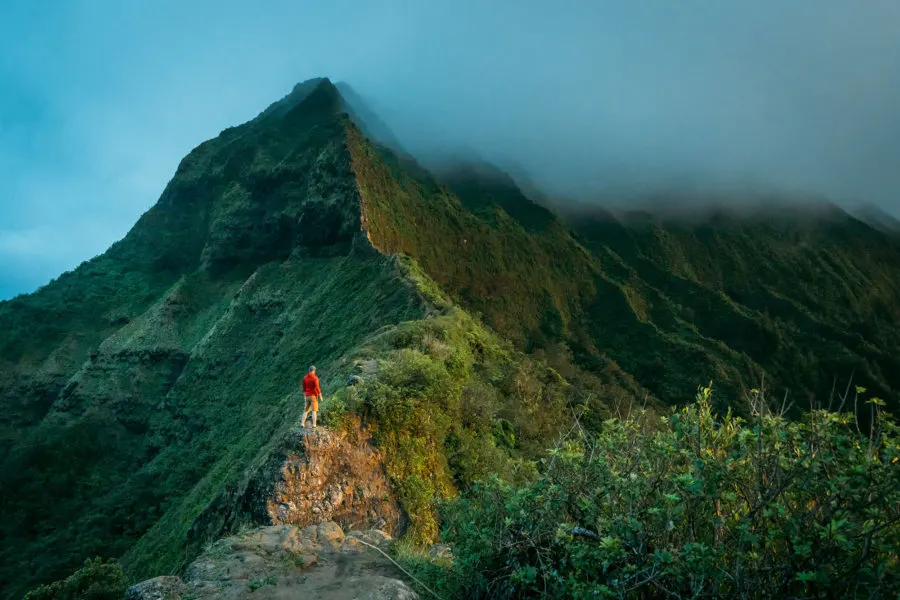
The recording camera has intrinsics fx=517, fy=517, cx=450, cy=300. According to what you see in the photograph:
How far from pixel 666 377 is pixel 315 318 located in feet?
127

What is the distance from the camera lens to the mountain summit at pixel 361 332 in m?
15.1

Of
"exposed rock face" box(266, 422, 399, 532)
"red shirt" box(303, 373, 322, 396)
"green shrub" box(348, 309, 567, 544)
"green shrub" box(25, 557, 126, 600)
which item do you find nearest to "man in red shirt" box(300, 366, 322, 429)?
"red shirt" box(303, 373, 322, 396)

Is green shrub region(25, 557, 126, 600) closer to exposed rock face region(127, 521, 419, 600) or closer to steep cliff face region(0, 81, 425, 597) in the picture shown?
steep cliff face region(0, 81, 425, 597)

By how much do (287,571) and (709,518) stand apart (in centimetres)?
563

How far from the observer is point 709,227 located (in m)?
87.1

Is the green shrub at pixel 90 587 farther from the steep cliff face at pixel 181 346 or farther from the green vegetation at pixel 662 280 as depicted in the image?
the green vegetation at pixel 662 280

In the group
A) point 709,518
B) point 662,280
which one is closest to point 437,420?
point 709,518

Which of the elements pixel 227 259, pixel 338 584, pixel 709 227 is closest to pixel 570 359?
pixel 227 259

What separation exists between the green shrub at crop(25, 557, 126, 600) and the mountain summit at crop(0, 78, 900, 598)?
1373mm

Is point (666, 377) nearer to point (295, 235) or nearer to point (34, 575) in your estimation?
point (295, 235)

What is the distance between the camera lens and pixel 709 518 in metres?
4.02

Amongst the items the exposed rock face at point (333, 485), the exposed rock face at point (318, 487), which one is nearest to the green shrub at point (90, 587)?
the exposed rock face at point (318, 487)

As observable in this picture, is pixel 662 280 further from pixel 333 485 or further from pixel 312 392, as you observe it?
pixel 333 485

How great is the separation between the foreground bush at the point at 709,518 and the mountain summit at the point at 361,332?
3105 mm
